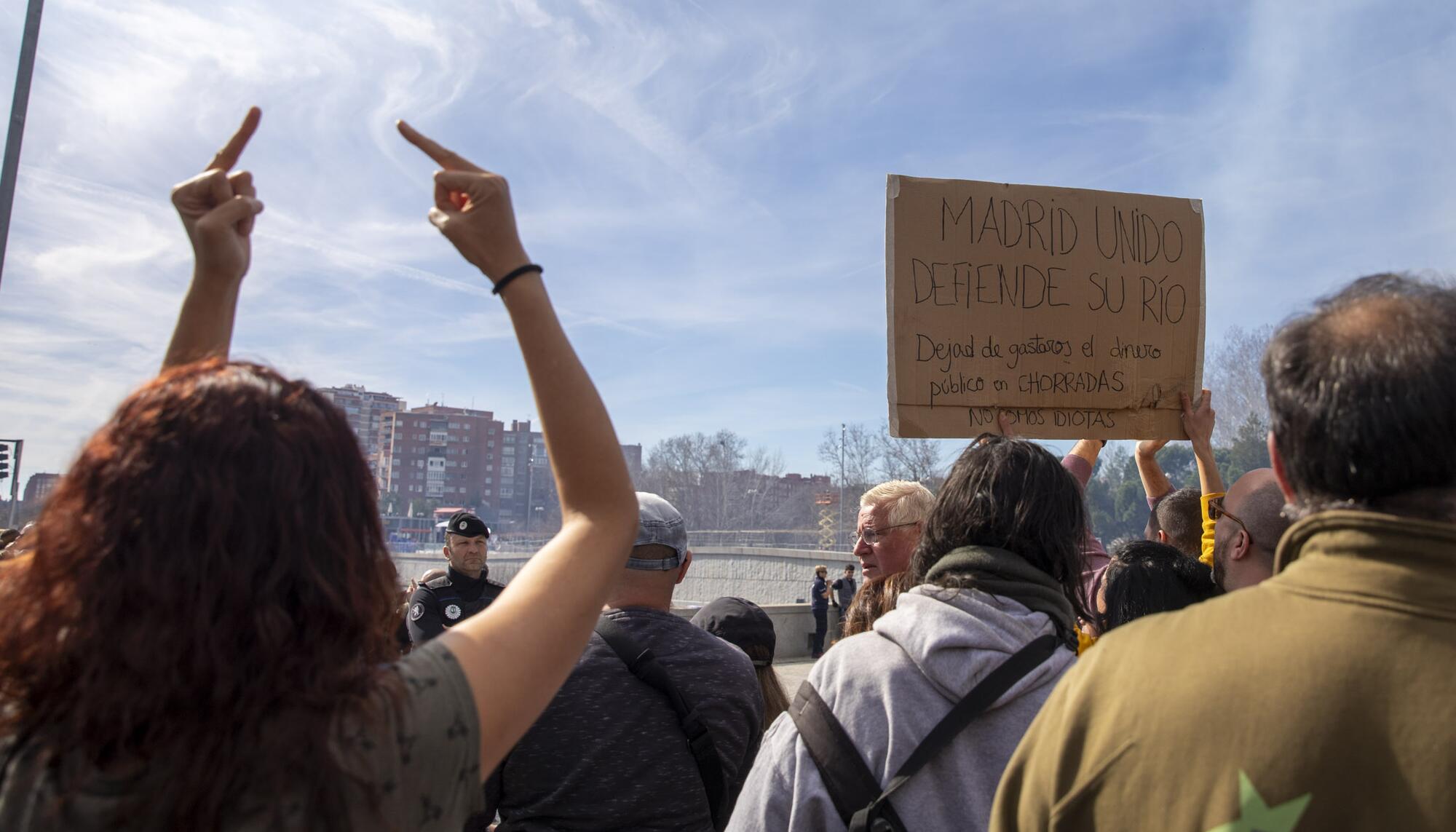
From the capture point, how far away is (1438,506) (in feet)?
4.11

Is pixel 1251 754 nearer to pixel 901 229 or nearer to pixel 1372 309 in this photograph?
pixel 1372 309

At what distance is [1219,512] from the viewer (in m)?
3.49

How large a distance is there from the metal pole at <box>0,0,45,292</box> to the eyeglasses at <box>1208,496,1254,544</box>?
9.82m

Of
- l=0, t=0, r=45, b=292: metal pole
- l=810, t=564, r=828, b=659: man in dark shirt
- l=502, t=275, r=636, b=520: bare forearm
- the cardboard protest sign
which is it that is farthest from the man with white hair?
l=810, t=564, r=828, b=659: man in dark shirt

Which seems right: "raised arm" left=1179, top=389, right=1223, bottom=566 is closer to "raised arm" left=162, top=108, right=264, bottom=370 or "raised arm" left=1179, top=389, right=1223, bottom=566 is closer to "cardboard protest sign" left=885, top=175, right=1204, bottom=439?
"cardboard protest sign" left=885, top=175, right=1204, bottom=439

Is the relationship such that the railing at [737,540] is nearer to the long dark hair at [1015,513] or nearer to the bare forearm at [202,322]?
the long dark hair at [1015,513]

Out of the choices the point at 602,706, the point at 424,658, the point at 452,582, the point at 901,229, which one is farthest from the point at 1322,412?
the point at 452,582

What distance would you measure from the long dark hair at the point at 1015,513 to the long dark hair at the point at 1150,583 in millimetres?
1034

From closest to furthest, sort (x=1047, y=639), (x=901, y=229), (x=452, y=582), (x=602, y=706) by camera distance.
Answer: (x=1047, y=639)
(x=602, y=706)
(x=901, y=229)
(x=452, y=582)

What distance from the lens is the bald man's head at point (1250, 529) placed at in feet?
10.1

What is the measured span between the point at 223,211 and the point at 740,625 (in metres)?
2.62

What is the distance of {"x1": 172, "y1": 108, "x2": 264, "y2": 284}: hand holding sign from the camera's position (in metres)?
1.59

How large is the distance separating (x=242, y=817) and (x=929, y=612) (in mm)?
1451

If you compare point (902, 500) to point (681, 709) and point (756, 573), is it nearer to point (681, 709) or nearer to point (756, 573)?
point (681, 709)
